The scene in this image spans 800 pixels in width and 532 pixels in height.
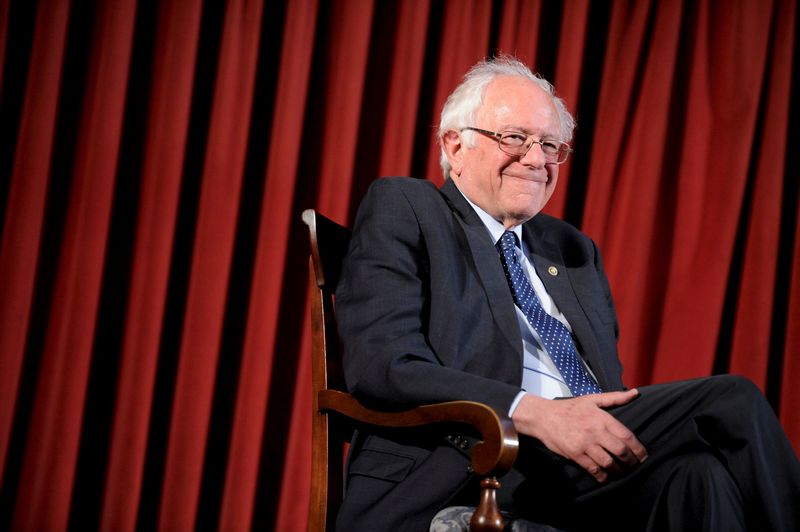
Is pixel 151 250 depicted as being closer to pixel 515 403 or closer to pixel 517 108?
pixel 517 108

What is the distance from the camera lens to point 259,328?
2416 mm

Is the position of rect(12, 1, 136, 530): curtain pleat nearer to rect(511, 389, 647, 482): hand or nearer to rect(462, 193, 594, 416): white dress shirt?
rect(462, 193, 594, 416): white dress shirt

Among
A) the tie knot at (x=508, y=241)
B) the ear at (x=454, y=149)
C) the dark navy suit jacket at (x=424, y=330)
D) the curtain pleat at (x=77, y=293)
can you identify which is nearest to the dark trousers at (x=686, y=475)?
the dark navy suit jacket at (x=424, y=330)

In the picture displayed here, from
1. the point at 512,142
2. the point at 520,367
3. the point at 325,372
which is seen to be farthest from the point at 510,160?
the point at 325,372

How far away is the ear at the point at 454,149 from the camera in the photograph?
6.11 ft

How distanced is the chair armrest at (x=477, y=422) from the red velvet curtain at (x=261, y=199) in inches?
45.1

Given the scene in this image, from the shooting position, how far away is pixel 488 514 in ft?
3.57

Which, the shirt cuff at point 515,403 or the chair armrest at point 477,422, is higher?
the shirt cuff at point 515,403

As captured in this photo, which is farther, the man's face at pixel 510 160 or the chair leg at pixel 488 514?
the man's face at pixel 510 160

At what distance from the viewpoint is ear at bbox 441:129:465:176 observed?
6.11ft

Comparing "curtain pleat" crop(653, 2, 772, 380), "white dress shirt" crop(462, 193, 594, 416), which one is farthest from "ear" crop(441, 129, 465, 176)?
"curtain pleat" crop(653, 2, 772, 380)

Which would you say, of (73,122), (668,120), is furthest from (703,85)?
(73,122)

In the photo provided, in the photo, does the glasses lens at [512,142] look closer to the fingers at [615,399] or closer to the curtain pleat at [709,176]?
the fingers at [615,399]

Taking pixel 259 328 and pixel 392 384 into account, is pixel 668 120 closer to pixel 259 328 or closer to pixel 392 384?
pixel 259 328
